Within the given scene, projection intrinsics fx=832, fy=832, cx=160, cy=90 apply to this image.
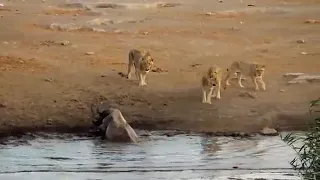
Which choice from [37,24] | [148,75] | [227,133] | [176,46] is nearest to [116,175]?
[227,133]

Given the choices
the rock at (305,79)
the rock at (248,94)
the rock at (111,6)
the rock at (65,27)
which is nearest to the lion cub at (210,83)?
the rock at (248,94)

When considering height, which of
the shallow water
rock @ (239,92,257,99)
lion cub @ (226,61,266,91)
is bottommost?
the shallow water

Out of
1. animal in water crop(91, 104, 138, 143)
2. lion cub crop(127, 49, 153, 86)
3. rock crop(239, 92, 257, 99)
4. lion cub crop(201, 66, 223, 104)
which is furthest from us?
lion cub crop(127, 49, 153, 86)

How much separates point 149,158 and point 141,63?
155 cm

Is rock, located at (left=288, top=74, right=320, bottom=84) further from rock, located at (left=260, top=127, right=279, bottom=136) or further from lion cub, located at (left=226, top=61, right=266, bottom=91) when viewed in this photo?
rock, located at (left=260, top=127, right=279, bottom=136)

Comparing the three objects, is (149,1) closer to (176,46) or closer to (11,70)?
(176,46)

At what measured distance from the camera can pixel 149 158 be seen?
4340mm

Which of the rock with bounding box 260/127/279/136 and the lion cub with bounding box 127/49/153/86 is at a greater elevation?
the lion cub with bounding box 127/49/153/86

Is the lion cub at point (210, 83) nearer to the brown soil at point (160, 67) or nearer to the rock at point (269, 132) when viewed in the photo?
the brown soil at point (160, 67)

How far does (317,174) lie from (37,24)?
545cm

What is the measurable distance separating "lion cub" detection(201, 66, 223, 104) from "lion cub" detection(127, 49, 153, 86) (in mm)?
448

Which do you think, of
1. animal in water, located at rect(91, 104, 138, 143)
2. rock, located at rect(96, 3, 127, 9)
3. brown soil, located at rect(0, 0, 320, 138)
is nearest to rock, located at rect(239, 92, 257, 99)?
brown soil, located at rect(0, 0, 320, 138)

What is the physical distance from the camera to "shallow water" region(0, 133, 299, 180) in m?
3.99

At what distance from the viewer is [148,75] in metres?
6.07
